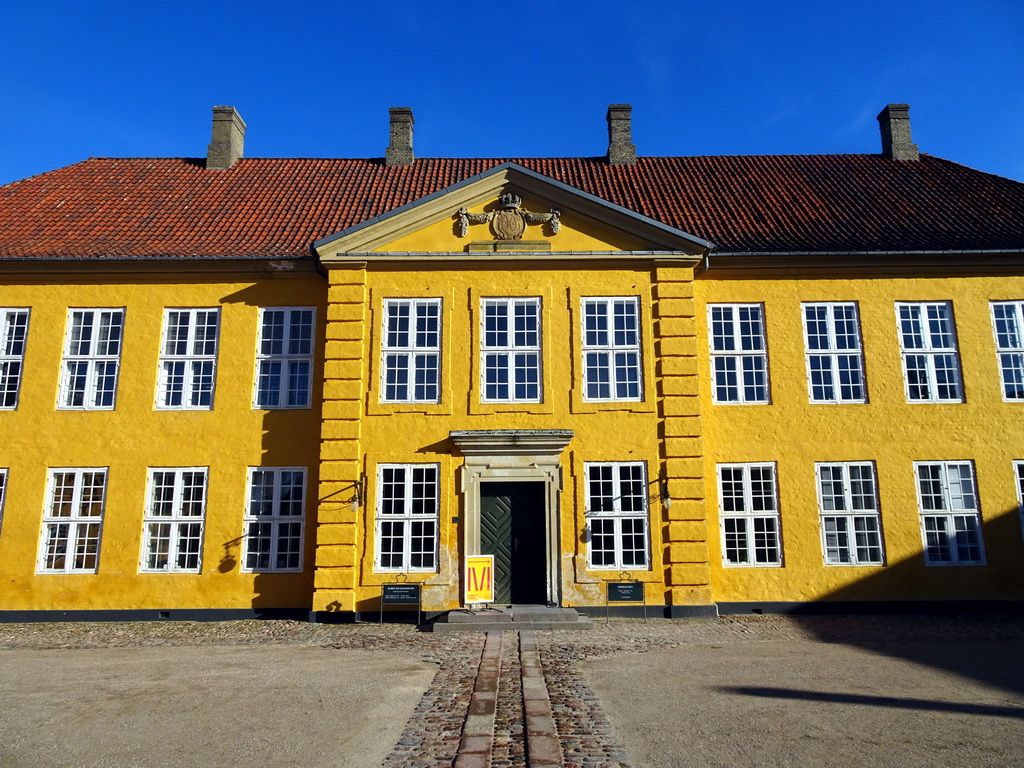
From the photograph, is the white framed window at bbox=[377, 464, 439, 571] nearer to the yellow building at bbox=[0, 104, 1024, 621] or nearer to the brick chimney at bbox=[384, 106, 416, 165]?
the yellow building at bbox=[0, 104, 1024, 621]

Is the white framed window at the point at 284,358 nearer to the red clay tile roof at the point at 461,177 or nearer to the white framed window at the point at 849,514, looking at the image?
the red clay tile roof at the point at 461,177

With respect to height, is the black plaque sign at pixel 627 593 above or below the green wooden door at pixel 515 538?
below

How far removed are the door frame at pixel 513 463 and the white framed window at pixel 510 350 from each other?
866 millimetres

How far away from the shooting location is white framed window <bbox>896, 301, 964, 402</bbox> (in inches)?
616

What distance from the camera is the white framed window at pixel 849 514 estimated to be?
14.9m

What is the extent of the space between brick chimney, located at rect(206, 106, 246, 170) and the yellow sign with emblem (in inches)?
520

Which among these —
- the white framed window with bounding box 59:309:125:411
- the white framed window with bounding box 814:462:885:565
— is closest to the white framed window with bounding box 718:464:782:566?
the white framed window with bounding box 814:462:885:565

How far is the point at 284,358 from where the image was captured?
51.5 feet

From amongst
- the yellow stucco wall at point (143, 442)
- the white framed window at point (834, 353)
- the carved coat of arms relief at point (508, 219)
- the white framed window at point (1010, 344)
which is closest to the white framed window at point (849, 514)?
the white framed window at point (834, 353)

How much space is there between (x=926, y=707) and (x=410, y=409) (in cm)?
992

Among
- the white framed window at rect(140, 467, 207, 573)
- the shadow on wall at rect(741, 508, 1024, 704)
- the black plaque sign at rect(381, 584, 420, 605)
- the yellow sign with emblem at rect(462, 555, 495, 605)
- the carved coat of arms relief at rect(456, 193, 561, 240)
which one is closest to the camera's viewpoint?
the shadow on wall at rect(741, 508, 1024, 704)

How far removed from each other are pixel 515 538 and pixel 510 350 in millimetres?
3718

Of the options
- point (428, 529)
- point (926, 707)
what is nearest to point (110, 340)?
point (428, 529)

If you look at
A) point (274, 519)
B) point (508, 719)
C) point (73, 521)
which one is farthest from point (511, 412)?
point (73, 521)
